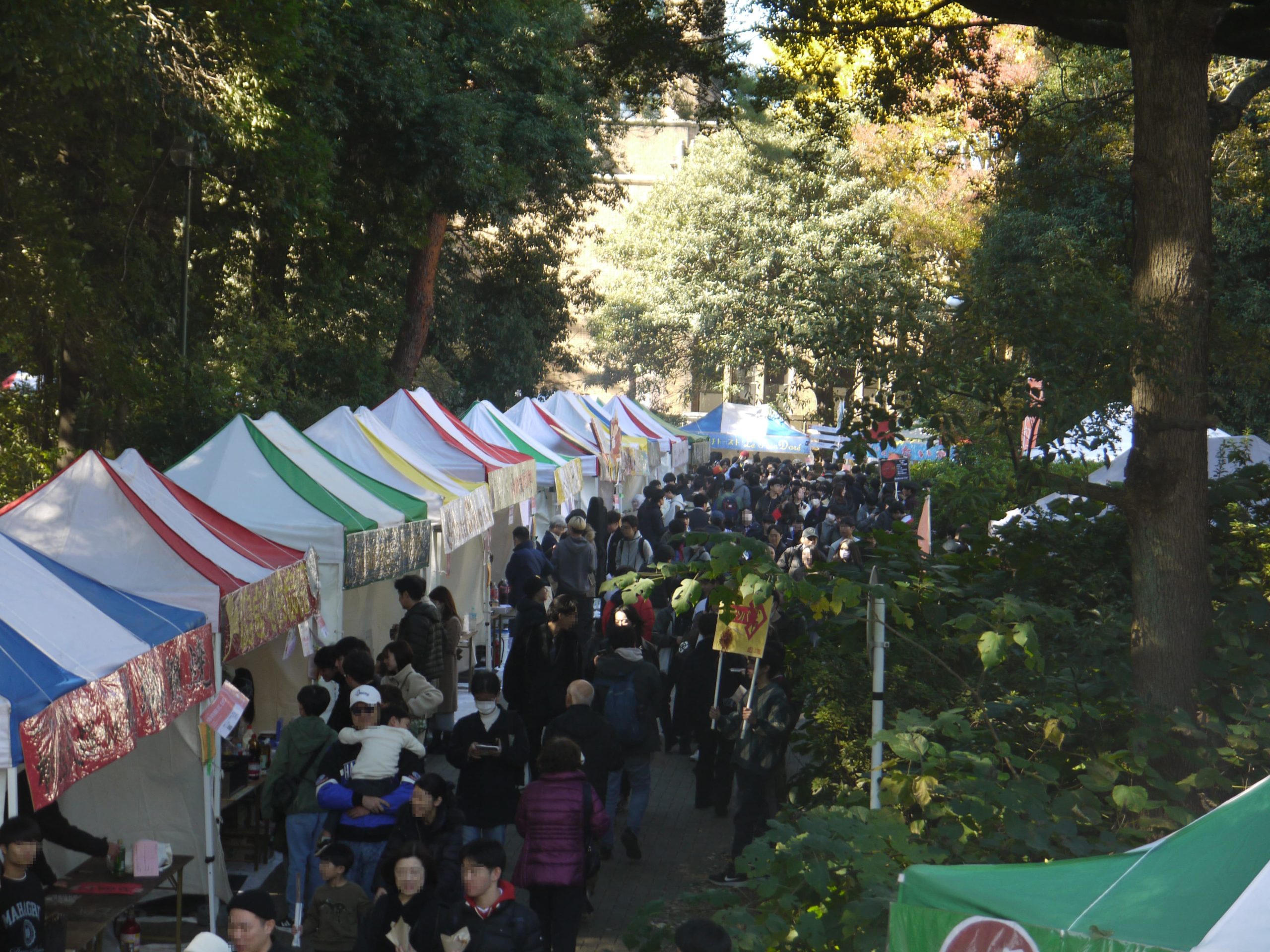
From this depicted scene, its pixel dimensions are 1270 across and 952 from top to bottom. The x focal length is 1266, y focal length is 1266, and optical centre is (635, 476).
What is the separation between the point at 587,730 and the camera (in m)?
7.80

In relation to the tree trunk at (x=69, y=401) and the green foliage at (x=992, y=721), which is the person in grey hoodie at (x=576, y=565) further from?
the tree trunk at (x=69, y=401)

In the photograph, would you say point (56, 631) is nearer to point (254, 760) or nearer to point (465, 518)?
point (254, 760)

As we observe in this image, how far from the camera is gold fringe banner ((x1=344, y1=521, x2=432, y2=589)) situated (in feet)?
32.8

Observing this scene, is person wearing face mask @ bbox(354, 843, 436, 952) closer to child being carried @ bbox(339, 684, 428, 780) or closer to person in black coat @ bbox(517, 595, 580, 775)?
child being carried @ bbox(339, 684, 428, 780)

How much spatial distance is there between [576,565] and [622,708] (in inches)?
184

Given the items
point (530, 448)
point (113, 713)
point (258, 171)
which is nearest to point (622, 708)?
point (113, 713)

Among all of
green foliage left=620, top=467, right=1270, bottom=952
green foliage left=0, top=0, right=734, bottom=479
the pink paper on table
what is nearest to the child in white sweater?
the pink paper on table

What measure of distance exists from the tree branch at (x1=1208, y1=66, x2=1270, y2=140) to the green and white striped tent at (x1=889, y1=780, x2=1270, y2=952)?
454cm

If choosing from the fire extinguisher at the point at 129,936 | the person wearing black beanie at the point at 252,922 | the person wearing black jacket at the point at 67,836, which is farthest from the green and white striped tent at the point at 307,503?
the person wearing black beanie at the point at 252,922

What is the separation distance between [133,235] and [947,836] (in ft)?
41.9

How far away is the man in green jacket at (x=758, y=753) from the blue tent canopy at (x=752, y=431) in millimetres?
27147

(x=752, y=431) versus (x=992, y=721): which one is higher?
(x=752, y=431)

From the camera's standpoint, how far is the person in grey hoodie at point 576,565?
13242 millimetres

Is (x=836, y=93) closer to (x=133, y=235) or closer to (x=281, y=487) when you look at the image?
(x=281, y=487)
